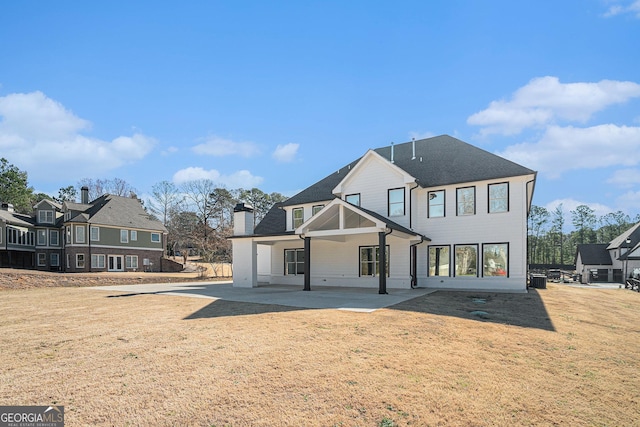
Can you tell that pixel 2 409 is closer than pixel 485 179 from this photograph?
Yes

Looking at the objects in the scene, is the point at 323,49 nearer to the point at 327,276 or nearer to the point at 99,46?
the point at 99,46

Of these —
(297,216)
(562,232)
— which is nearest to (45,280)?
(297,216)

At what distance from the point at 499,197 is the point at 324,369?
14.9m

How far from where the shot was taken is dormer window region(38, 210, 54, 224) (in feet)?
124

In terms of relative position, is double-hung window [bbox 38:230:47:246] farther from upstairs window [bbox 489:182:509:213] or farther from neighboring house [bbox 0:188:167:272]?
upstairs window [bbox 489:182:509:213]

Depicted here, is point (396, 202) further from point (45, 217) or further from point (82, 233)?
point (45, 217)

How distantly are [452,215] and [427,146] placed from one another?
5781 millimetres

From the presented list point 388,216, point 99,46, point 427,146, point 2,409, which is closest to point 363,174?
point 388,216

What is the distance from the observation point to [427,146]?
21.8 meters

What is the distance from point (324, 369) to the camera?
5301 millimetres

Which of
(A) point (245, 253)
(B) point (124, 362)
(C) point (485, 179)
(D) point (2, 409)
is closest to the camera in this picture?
(D) point (2, 409)

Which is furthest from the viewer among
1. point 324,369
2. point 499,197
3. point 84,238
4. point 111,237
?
point 111,237

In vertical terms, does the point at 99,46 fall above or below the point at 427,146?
above

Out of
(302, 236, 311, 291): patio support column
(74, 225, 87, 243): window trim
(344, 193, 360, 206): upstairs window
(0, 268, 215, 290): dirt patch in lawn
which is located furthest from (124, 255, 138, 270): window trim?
(344, 193, 360, 206): upstairs window
